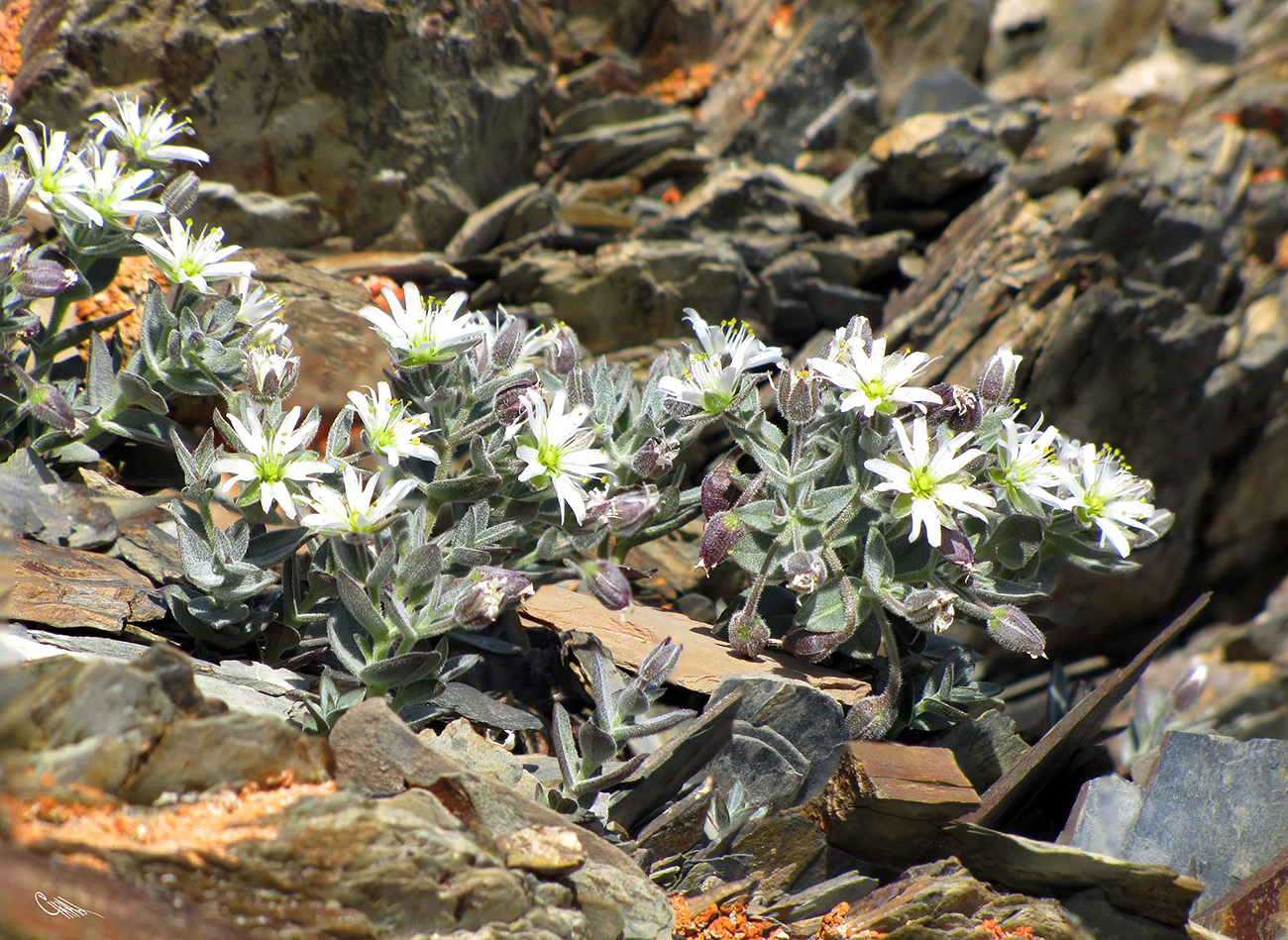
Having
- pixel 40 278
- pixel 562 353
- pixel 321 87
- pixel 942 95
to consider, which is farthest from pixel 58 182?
pixel 942 95

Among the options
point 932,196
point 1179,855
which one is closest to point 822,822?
point 1179,855

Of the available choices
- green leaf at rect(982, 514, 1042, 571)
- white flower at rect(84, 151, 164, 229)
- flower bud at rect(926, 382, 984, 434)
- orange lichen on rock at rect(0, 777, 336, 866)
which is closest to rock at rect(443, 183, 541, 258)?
white flower at rect(84, 151, 164, 229)

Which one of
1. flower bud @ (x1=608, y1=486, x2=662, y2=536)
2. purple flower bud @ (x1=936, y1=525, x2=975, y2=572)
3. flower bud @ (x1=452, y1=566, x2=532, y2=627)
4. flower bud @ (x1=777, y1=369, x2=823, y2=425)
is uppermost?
flower bud @ (x1=777, y1=369, x2=823, y2=425)

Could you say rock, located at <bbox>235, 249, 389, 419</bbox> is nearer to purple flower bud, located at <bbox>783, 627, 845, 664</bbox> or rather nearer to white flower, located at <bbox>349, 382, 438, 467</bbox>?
white flower, located at <bbox>349, 382, 438, 467</bbox>

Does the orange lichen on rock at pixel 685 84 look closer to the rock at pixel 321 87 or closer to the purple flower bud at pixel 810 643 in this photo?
the rock at pixel 321 87

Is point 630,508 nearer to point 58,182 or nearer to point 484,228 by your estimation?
point 58,182

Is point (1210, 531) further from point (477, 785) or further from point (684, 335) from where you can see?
point (477, 785)
